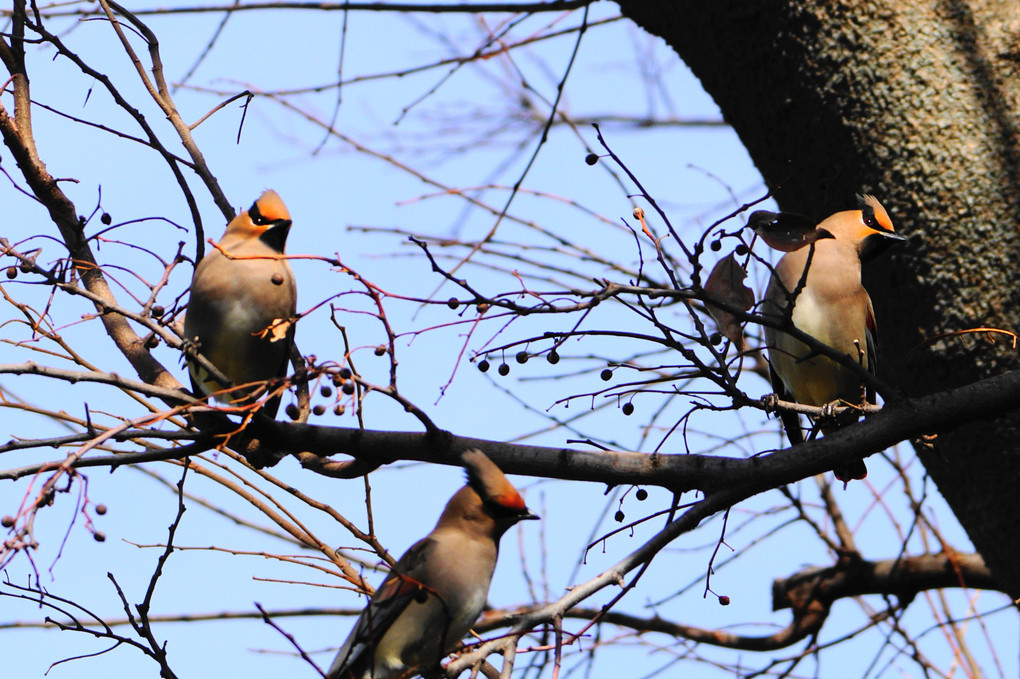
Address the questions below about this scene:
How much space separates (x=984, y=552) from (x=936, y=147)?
1.38 meters

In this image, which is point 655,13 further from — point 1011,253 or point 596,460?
point 596,460

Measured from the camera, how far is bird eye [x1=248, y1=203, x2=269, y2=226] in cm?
343

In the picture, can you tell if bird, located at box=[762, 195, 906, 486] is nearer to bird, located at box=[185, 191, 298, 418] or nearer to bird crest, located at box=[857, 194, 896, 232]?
bird crest, located at box=[857, 194, 896, 232]

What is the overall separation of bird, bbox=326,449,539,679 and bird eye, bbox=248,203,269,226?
1.21 meters

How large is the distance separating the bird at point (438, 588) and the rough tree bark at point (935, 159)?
1.55m

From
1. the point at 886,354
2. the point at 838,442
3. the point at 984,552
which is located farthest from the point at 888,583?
the point at 838,442

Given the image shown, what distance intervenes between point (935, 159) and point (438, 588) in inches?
85.8

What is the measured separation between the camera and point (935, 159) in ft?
11.6

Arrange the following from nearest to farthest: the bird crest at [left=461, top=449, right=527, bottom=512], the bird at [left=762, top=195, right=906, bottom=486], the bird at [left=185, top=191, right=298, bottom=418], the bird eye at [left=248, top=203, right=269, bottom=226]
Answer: the bird crest at [left=461, top=449, right=527, bottom=512]
the bird at [left=185, top=191, right=298, bottom=418]
the bird eye at [left=248, top=203, right=269, bottom=226]
the bird at [left=762, top=195, right=906, bottom=486]

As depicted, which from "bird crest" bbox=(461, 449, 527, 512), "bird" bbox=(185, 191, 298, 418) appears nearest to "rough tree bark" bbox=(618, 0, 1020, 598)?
"bird crest" bbox=(461, 449, 527, 512)

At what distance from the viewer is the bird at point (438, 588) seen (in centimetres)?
263

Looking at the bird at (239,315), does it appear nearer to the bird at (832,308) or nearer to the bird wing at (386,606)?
the bird wing at (386,606)

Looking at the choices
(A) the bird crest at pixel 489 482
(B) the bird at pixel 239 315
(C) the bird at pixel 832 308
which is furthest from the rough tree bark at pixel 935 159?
(B) the bird at pixel 239 315

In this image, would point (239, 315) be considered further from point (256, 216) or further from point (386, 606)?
point (386, 606)
